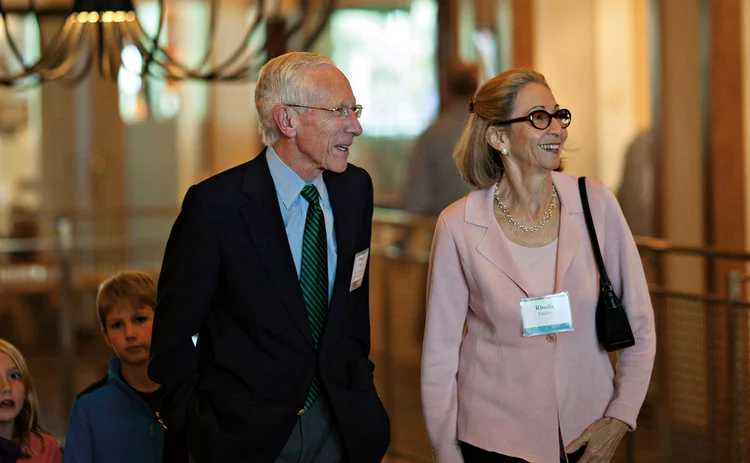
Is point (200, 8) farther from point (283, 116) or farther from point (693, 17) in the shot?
point (283, 116)

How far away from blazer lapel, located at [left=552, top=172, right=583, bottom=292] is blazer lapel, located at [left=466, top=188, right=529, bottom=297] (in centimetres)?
11

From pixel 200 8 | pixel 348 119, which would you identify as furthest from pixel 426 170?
pixel 200 8

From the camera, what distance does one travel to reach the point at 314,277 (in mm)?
2832

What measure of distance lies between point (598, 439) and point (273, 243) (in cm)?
99

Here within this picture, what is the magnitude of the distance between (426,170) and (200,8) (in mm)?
7512

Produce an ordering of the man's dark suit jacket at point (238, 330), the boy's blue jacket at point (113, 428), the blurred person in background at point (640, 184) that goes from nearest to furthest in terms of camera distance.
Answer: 1. the man's dark suit jacket at point (238, 330)
2. the boy's blue jacket at point (113, 428)
3. the blurred person in background at point (640, 184)

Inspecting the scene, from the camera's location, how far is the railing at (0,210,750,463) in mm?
4449

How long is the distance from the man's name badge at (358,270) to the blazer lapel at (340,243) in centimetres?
1

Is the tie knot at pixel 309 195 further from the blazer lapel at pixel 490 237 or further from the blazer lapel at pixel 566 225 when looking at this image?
the blazer lapel at pixel 566 225

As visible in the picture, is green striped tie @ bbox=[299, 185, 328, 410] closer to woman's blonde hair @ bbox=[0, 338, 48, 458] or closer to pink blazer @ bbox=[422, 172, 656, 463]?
pink blazer @ bbox=[422, 172, 656, 463]

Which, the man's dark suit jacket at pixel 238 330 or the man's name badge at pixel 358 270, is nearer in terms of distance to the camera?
the man's dark suit jacket at pixel 238 330

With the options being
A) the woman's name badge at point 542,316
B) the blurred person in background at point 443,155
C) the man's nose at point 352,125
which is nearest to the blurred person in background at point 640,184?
the blurred person in background at point 443,155

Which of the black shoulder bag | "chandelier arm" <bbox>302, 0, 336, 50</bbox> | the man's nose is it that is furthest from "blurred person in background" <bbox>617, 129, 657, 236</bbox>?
the man's nose

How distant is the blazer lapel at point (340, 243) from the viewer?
111 inches
